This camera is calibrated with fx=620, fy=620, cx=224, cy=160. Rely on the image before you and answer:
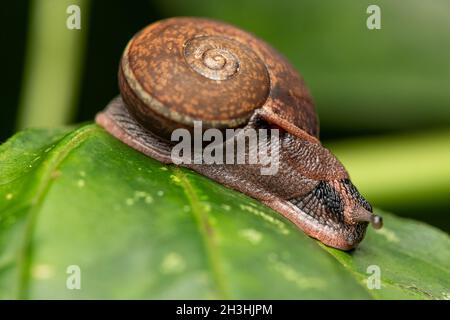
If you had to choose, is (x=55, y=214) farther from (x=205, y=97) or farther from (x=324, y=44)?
(x=324, y=44)

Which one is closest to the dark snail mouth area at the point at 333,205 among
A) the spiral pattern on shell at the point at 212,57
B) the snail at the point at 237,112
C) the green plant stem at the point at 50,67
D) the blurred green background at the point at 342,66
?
the snail at the point at 237,112

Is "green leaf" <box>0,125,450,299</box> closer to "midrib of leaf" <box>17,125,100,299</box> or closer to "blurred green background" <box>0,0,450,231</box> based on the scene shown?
"midrib of leaf" <box>17,125,100,299</box>

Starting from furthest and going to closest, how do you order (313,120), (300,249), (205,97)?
(313,120)
(205,97)
(300,249)

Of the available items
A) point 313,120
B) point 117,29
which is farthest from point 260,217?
point 117,29

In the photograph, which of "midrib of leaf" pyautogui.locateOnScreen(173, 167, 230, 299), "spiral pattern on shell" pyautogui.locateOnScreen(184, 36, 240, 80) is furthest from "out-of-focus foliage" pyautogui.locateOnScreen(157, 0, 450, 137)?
"midrib of leaf" pyautogui.locateOnScreen(173, 167, 230, 299)

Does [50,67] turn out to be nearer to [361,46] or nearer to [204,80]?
[204,80]

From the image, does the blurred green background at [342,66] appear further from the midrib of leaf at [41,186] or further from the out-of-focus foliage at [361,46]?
the midrib of leaf at [41,186]
